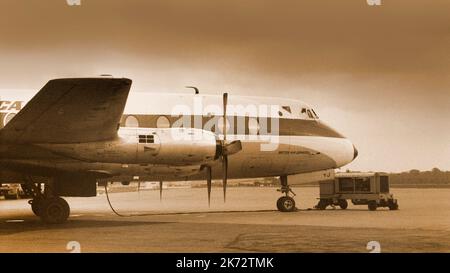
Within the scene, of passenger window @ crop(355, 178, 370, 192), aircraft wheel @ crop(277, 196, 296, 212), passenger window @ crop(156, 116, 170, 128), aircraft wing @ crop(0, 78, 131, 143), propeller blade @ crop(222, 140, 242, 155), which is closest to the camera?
aircraft wing @ crop(0, 78, 131, 143)

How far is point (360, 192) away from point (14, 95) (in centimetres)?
1606

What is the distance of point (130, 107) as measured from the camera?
66.8 feet

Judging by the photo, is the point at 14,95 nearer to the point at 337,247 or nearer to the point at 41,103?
the point at 41,103

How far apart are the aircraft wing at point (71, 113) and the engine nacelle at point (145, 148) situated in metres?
0.26

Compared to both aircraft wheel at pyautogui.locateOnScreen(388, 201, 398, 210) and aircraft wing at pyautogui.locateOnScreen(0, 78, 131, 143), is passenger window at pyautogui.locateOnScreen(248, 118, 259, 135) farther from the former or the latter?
aircraft wheel at pyautogui.locateOnScreen(388, 201, 398, 210)

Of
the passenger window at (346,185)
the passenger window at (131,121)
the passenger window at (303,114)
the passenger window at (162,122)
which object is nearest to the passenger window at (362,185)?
the passenger window at (346,185)

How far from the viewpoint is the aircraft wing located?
14391mm

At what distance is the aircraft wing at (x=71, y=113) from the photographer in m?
14.4

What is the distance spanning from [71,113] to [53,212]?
15.0 feet

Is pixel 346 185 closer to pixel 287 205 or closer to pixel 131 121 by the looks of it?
pixel 287 205

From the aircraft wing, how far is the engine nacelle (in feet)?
0.84

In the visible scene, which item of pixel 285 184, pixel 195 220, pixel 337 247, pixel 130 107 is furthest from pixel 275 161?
pixel 337 247

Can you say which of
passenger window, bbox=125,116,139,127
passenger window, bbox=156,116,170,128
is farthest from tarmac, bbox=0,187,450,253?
passenger window, bbox=156,116,170,128
